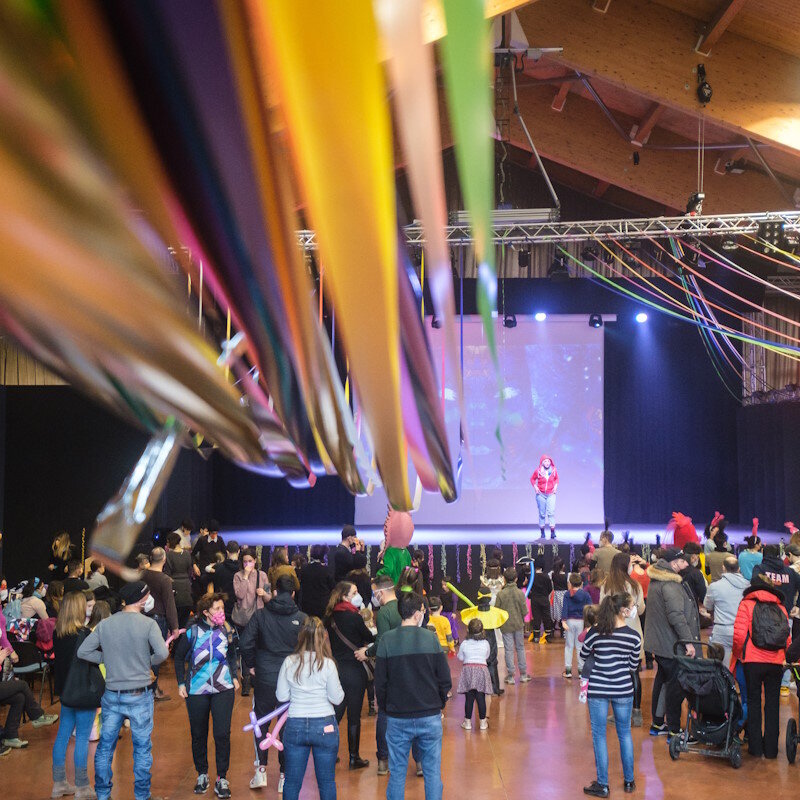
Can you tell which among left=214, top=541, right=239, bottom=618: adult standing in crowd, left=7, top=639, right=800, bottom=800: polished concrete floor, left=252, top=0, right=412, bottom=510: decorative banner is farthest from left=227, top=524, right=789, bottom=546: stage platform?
left=252, top=0, right=412, bottom=510: decorative banner

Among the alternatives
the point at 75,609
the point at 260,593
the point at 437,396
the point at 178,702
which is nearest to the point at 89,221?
the point at 437,396

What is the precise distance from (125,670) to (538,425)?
11.2 meters

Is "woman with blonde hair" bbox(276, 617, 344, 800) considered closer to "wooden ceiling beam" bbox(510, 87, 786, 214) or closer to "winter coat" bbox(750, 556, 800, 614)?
"winter coat" bbox(750, 556, 800, 614)

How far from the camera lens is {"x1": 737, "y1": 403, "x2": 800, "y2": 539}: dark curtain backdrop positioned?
14.7 m

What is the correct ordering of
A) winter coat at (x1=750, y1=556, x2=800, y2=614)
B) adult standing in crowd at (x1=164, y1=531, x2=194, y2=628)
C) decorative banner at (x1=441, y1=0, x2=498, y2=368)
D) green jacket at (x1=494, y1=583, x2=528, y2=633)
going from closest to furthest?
decorative banner at (x1=441, y1=0, x2=498, y2=368) → winter coat at (x1=750, y1=556, x2=800, y2=614) → green jacket at (x1=494, y1=583, x2=528, y2=633) → adult standing in crowd at (x1=164, y1=531, x2=194, y2=628)

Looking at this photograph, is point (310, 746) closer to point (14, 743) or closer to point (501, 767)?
point (501, 767)

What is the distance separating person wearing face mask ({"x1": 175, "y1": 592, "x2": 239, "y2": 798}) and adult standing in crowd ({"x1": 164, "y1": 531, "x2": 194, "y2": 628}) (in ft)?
10.7

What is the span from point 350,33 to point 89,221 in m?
0.15

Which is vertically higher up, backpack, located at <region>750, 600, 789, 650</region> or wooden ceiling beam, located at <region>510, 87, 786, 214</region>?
wooden ceiling beam, located at <region>510, 87, 786, 214</region>

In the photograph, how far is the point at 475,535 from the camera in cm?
1395

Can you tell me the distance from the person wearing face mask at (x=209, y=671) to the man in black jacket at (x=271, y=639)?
0.14 meters

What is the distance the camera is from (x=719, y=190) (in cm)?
1203

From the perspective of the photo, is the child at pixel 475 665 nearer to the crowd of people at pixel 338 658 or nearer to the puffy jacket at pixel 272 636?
the crowd of people at pixel 338 658

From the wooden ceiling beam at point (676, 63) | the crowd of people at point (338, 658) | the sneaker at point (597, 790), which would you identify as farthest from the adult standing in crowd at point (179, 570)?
the wooden ceiling beam at point (676, 63)
